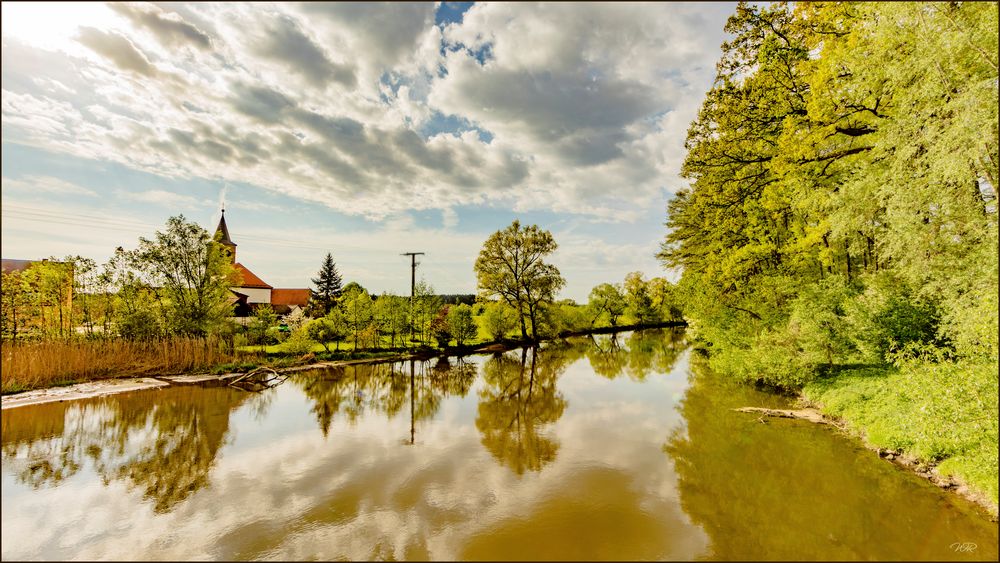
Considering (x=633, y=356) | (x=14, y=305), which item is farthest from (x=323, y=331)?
(x=633, y=356)

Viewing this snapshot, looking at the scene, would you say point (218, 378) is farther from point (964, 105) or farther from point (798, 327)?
point (964, 105)

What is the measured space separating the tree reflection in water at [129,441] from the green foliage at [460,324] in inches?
827

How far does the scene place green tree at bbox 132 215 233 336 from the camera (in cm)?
2450

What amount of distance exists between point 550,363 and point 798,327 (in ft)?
55.7

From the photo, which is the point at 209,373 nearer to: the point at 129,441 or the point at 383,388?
the point at 383,388

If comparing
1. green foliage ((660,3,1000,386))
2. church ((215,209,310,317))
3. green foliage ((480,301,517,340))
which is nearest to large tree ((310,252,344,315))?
church ((215,209,310,317))

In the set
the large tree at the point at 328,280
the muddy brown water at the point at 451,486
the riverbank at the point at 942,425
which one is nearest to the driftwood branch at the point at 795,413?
the muddy brown water at the point at 451,486

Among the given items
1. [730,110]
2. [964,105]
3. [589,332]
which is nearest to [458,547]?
Result: [964,105]

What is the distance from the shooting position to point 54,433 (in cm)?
1191

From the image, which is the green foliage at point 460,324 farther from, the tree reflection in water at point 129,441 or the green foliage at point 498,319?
the tree reflection in water at point 129,441

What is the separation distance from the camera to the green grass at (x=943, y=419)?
25.8 feet

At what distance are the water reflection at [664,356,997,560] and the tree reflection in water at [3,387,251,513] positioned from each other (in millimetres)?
11340

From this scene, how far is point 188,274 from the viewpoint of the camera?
85.0 feet

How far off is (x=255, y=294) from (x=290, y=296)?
1035 cm
